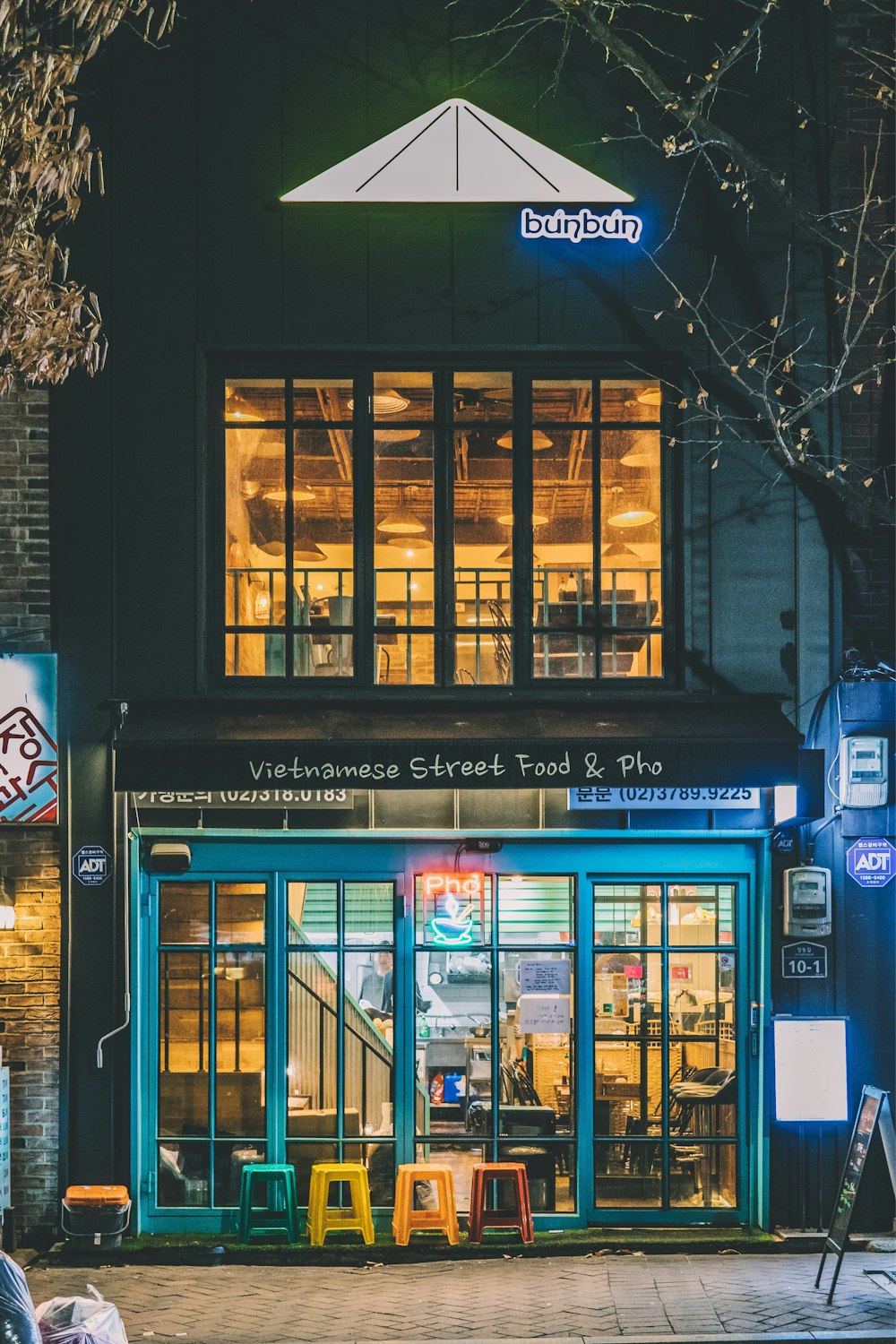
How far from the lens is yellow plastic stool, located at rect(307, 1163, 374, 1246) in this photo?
31.4 feet

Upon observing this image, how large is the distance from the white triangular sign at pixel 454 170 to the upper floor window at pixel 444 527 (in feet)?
4.39

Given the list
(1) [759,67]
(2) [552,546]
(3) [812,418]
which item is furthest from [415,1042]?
(1) [759,67]

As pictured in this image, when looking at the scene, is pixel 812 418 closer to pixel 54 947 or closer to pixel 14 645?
pixel 14 645

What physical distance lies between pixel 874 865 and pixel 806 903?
24.8 inches

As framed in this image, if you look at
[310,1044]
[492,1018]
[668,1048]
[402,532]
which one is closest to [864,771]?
[668,1048]

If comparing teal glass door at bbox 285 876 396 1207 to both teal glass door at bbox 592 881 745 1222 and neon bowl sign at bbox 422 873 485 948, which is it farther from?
teal glass door at bbox 592 881 745 1222

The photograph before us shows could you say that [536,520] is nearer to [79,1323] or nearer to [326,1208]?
[326,1208]

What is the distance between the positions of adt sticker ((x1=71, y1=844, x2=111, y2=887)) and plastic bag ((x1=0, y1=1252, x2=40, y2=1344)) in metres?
4.15

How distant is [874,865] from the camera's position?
32.9 feet

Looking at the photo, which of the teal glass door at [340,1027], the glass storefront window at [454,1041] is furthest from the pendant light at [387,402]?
the glass storefront window at [454,1041]

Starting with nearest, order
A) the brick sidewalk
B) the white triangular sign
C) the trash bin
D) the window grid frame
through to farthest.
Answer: the brick sidewalk → the trash bin → the white triangular sign → the window grid frame

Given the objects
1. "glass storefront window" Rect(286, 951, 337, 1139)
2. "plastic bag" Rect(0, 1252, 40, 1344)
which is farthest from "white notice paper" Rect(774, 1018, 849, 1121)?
"plastic bag" Rect(0, 1252, 40, 1344)

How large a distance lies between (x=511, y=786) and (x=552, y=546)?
7.00 ft

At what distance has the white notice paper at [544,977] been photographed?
33.2 ft
